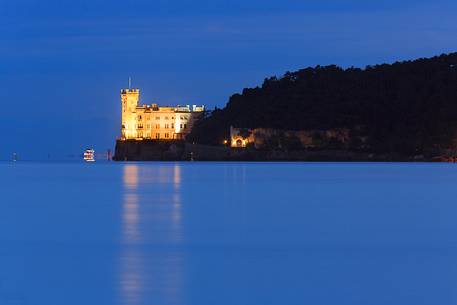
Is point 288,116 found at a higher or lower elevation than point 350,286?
higher

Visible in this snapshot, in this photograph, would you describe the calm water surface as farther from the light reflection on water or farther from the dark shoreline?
the dark shoreline

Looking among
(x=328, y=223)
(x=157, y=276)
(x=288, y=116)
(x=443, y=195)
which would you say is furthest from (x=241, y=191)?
(x=288, y=116)

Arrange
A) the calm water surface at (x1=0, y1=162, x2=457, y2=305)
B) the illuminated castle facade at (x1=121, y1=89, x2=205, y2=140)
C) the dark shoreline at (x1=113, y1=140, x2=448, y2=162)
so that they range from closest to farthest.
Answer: the calm water surface at (x1=0, y1=162, x2=457, y2=305) → the dark shoreline at (x1=113, y1=140, x2=448, y2=162) → the illuminated castle facade at (x1=121, y1=89, x2=205, y2=140)

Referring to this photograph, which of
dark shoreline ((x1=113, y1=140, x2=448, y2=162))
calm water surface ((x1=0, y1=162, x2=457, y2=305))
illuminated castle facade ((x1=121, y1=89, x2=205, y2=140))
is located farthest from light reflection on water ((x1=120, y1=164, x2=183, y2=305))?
illuminated castle facade ((x1=121, y1=89, x2=205, y2=140))

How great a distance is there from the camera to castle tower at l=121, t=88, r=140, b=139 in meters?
114

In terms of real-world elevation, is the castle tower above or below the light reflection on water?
above

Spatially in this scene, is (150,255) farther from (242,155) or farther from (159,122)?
(159,122)

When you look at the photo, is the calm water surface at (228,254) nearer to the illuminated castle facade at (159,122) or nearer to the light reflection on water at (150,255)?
the light reflection on water at (150,255)

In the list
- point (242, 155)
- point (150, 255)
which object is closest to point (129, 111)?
point (242, 155)

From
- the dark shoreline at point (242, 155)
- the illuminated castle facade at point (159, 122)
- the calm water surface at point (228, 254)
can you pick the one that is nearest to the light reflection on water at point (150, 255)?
the calm water surface at point (228, 254)

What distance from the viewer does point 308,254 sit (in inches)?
483

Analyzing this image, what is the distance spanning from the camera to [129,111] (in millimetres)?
114188

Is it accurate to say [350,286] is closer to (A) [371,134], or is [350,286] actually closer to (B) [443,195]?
(B) [443,195]

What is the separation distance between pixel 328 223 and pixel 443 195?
11021 millimetres
